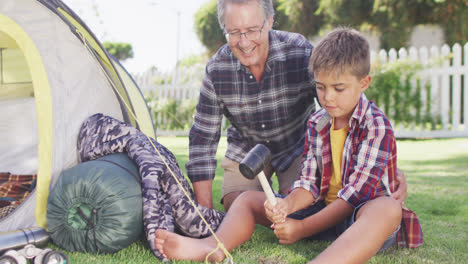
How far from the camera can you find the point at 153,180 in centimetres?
183

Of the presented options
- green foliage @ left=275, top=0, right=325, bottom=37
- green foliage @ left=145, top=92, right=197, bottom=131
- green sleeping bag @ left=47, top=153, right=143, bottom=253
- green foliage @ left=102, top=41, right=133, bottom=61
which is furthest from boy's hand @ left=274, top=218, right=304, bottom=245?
green foliage @ left=102, top=41, right=133, bottom=61

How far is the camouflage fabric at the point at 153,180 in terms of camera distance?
5.73 ft

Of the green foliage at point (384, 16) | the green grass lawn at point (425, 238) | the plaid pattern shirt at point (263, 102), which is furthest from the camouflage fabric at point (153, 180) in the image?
the green foliage at point (384, 16)

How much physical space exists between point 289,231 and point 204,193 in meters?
0.71

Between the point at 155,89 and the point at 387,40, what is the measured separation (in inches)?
253

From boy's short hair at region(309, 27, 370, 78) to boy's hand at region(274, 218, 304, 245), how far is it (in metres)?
0.64

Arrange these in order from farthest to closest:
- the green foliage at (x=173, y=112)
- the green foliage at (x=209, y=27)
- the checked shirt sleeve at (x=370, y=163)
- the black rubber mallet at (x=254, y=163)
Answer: the green foliage at (x=209, y=27) < the green foliage at (x=173, y=112) < the checked shirt sleeve at (x=370, y=163) < the black rubber mallet at (x=254, y=163)

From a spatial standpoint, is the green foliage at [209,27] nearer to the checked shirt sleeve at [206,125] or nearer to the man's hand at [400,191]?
the checked shirt sleeve at [206,125]

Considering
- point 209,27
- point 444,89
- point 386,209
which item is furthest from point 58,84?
point 209,27

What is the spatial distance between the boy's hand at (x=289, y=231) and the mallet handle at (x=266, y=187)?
174 mm

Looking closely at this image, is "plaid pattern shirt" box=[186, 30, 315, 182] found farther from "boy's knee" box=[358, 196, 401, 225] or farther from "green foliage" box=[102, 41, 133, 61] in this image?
"green foliage" box=[102, 41, 133, 61]

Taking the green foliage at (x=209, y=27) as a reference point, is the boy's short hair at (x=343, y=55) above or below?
below

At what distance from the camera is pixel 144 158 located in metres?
1.93

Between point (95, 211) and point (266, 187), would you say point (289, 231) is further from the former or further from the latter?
point (95, 211)
